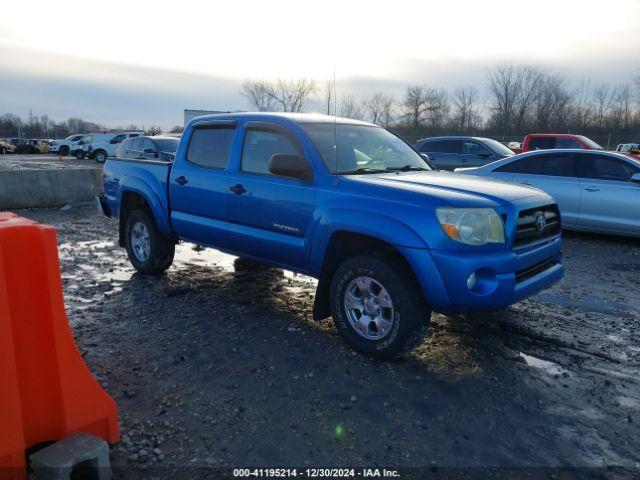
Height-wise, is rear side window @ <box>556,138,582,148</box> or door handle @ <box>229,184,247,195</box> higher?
rear side window @ <box>556,138,582,148</box>

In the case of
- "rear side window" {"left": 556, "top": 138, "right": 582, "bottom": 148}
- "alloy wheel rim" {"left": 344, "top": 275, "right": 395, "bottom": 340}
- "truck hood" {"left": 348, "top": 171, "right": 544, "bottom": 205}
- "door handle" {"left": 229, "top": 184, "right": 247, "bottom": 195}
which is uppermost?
"rear side window" {"left": 556, "top": 138, "right": 582, "bottom": 148}

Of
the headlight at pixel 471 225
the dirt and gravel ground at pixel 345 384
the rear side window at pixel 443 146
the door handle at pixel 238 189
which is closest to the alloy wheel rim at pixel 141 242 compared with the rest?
the dirt and gravel ground at pixel 345 384

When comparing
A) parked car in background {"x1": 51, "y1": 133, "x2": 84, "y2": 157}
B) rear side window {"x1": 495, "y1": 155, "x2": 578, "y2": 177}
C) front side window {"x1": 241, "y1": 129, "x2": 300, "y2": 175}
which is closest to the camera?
front side window {"x1": 241, "y1": 129, "x2": 300, "y2": 175}

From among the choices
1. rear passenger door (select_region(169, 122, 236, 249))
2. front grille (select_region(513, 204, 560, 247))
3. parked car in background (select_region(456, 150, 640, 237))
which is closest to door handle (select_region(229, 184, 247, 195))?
rear passenger door (select_region(169, 122, 236, 249))

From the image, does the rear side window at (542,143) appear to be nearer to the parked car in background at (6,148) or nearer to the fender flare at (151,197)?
the fender flare at (151,197)

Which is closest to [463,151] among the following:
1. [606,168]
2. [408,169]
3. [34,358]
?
[606,168]

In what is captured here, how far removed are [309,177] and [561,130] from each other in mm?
48092

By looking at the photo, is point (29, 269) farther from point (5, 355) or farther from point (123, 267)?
point (123, 267)

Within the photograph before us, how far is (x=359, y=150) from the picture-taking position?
4.73m

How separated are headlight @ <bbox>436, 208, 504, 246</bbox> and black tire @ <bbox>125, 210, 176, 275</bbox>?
146 inches

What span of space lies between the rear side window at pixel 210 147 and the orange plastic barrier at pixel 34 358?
2.67 m

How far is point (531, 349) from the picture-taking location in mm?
4301

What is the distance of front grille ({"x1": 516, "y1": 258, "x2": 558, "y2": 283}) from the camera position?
3.82m

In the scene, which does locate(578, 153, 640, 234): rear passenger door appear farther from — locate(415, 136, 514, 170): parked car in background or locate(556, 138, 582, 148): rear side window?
locate(556, 138, 582, 148): rear side window
